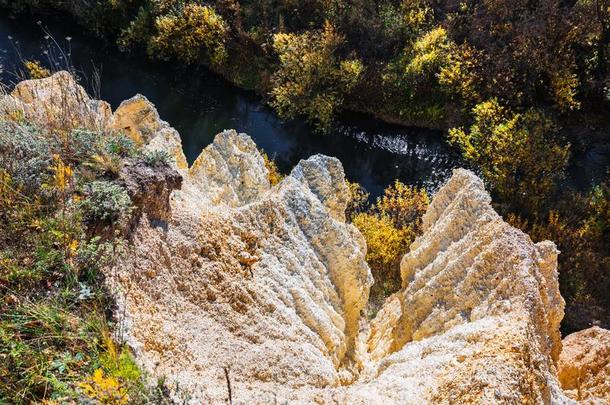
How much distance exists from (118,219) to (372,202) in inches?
637

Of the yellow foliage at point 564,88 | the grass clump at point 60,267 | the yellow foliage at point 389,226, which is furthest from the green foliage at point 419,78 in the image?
the grass clump at point 60,267

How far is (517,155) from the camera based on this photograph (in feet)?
66.3

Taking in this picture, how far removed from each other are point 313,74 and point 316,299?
15.5 meters

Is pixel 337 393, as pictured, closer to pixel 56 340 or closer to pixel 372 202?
pixel 56 340

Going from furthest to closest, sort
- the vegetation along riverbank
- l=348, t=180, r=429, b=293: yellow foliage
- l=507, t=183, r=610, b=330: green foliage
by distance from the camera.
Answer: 1. the vegetation along riverbank
2. l=507, t=183, r=610, b=330: green foliage
3. l=348, t=180, r=429, b=293: yellow foliage

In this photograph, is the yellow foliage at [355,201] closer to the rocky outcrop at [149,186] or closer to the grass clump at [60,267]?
the rocky outcrop at [149,186]

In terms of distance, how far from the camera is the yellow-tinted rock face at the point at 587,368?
1066 cm

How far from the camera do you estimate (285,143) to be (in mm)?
24859

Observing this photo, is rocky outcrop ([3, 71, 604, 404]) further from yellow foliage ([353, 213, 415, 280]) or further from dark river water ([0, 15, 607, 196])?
dark river water ([0, 15, 607, 196])

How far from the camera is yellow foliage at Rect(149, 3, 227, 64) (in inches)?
1000

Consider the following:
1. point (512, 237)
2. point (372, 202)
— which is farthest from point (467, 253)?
point (372, 202)

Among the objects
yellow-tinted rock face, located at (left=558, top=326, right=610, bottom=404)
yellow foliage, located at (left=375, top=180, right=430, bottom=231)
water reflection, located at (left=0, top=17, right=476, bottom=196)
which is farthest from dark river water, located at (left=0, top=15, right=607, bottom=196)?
yellow-tinted rock face, located at (left=558, top=326, right=610, bottom=404)

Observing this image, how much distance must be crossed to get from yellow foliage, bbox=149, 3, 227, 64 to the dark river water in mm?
1637

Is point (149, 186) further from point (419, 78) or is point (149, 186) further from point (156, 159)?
point (419, 78)
